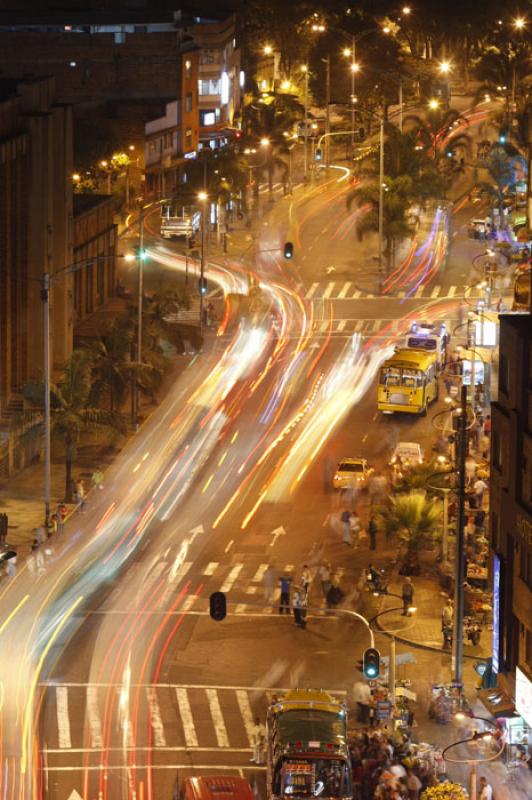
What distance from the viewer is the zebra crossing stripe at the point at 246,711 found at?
55.5 metres

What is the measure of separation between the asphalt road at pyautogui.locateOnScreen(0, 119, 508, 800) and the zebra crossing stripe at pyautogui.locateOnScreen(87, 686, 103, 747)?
0.33 feet

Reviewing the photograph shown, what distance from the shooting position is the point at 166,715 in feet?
186

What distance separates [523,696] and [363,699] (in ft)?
20.3

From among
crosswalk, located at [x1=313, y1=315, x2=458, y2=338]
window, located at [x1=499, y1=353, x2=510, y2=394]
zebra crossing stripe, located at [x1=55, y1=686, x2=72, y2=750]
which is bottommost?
zebra crossing stripe, located at [x1=55, y1=686, x2=72, y2=750]

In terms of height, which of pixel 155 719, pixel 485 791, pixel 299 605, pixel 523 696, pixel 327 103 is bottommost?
pixel 155 719

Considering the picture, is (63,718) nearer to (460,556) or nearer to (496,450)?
(460,556)

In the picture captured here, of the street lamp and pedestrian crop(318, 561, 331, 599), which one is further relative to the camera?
pedestrian crop(318, 561, 331, 599)

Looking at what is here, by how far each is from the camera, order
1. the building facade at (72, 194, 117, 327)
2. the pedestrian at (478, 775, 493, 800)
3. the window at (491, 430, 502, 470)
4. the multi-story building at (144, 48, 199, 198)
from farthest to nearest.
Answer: the multi-story building at (144, 48, 199, 198)
the building facade at (72, 194, 117, 327)
the window at (491, 430, 502, 470)
the pedestrian at (478, 775, 493, 800)

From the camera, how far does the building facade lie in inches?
4181

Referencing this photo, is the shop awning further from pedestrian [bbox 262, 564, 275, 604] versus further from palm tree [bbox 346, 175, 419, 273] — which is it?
palm tree [bbox 346, 175, 419, 273]

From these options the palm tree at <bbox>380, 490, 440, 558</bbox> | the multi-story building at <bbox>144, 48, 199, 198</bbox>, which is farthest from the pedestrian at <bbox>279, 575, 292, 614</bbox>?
the multi-story building at <bbox>144, 48, 199, 198</bbox>

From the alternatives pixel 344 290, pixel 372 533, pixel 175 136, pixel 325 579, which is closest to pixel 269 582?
pixel 325 579

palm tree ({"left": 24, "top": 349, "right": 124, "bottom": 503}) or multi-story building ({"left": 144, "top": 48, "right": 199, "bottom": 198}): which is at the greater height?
multi-story building ({"left": 144, "top": 48, "right": 199, "bottom": 198})

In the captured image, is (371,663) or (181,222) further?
(181,222)
